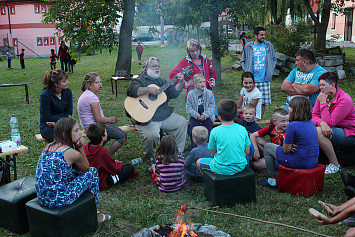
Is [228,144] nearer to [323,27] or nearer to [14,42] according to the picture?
[323,27]

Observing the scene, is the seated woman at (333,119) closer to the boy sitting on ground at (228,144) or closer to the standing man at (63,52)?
the boy sitting on ground at (228,144)

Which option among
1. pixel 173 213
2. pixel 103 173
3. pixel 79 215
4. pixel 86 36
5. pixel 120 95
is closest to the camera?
pixel 79 215

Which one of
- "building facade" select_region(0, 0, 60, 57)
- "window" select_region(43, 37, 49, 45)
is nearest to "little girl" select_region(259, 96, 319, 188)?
"building facade" select_region(0, 0, 60, 57)

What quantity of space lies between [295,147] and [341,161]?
1.36 metres

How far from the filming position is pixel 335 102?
16.6ft

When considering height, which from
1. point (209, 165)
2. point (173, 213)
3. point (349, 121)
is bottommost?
point (173, 213)

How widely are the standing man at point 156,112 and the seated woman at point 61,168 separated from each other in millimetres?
2037


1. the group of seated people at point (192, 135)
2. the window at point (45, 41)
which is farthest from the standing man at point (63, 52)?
the window at point (45, 41)

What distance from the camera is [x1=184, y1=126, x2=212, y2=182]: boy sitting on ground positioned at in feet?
15.6

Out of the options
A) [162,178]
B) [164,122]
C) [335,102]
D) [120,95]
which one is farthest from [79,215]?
[120,95]

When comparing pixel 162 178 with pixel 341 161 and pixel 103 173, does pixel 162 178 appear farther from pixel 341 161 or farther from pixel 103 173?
pixel 341 161

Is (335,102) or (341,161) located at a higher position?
(335,102)

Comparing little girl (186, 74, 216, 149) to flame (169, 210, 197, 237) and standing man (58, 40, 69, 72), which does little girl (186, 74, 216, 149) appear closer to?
flame (169, 210, 197, 237)

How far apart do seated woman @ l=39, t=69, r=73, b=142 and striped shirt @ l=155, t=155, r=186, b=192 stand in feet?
5.55
